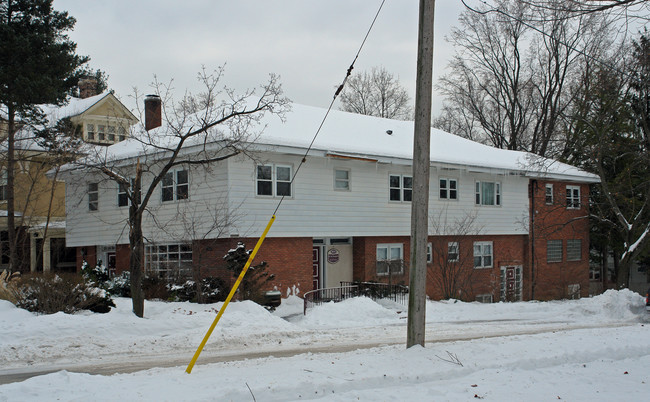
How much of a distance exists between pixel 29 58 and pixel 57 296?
13.6m

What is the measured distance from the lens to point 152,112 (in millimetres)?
27500

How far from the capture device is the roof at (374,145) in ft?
74.8

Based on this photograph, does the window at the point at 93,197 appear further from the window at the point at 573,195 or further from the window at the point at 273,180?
the window at the point at 573,195

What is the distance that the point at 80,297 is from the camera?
51.6 ft

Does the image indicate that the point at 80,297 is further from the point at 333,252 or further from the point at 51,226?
the point at 51,226

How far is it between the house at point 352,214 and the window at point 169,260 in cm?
6

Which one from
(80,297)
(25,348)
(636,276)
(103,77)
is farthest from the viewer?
(103,77)

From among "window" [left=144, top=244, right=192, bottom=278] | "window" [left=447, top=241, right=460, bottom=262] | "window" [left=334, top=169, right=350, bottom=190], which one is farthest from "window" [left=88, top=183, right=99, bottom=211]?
"window" [left=447, top=241, right=460, bottom=262]

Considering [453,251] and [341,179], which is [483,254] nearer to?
[453,251]

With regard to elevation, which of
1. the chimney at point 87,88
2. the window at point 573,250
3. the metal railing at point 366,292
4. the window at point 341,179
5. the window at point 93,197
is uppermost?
the chimney at point 87,88

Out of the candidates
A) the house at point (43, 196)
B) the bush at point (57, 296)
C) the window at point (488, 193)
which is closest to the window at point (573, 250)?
the window at point (488, 193)

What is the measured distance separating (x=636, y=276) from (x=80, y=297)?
3767 cm

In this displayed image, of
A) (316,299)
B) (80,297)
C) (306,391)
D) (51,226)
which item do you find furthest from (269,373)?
(51,226)

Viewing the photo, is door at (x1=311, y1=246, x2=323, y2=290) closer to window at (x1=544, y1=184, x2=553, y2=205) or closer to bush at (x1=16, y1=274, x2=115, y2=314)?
bush at (x1=16, y1=274, x2=115, y2=314)
